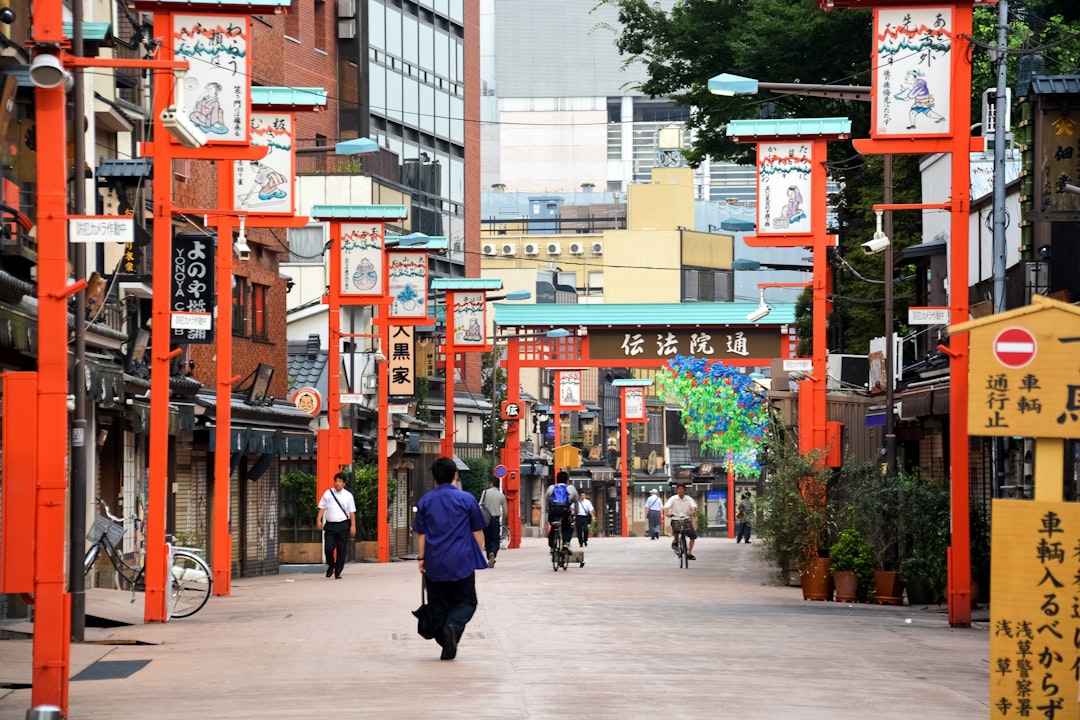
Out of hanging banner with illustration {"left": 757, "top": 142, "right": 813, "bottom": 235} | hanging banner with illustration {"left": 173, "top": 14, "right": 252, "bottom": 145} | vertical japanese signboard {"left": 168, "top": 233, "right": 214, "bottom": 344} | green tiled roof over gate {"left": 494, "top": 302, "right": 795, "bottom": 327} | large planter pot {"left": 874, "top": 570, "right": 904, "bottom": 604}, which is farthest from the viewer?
green tiled roof over gate {"left": 494, "top": 302, "right": 795, "bottom": 327}

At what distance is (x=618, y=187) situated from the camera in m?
127

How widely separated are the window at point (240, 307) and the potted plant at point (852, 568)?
19137 mm

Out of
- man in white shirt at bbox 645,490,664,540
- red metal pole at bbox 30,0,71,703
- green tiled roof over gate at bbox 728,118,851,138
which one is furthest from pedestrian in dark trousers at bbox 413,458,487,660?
man in white shirt at bbox 645,490,664,540

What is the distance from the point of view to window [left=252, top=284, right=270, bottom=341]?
44.4 m

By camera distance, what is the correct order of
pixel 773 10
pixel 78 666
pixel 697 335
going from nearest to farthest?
pixel 78 666 < pixel 773 10 < pixel 697 335

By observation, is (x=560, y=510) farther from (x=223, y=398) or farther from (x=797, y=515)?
(x=223, y=398)

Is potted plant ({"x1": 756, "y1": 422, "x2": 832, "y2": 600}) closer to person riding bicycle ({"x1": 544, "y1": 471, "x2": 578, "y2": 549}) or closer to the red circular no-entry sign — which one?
person riding bicycle ({"x1": 544, "y1": 471, "x2": 578, "y2": 549})

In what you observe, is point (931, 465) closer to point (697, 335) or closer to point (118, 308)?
point (118, 308)

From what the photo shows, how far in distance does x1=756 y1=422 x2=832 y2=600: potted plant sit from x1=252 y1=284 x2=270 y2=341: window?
699 inches

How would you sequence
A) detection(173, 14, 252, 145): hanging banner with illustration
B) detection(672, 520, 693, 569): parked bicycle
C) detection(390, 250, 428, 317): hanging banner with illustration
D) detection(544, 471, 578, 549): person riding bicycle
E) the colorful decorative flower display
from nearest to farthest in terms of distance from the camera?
detection(173, 14, 252, 145): hanging banner with illustration < detection(544, 471, 578, 549): person riding bicycle < detection(672, 520, 693, 569): parked bicycle < detection(390, 250, 428, 317): hanging banner with illustration < the colorful decorative flower display

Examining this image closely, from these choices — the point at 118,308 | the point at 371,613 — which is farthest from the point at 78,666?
the point at 118,308

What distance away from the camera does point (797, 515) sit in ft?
93.0

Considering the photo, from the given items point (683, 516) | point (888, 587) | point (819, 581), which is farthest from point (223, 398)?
point (683, 516)

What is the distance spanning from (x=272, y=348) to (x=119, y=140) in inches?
569
